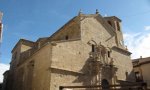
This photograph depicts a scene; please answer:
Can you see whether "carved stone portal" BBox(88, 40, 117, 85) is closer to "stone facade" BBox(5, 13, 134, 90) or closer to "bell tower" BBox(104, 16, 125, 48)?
"stone facade" BBox(5, 13, 134, 90)

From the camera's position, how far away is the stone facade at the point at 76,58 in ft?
57.6

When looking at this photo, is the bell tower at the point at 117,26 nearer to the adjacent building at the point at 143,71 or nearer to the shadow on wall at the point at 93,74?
the adjacent building at the point at 143,71

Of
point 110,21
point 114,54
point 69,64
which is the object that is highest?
point 110,21

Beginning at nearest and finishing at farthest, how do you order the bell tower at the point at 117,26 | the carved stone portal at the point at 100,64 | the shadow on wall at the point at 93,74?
the shadow on wall at the point at 93,74 < the carved stone portal at the point at 100,64 < the bell tower at the point at 117,26

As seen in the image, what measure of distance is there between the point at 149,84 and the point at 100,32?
10.3 metres

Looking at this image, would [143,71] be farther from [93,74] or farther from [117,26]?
[93,74]

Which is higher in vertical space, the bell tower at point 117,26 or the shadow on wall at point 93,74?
the bell tower at point 117,26

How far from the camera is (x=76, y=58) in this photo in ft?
63.2

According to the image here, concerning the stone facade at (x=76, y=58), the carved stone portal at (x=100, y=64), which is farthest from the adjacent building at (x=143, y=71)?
the carved stone portal at (x=100, y=64)

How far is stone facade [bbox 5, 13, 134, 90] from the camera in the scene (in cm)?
1755

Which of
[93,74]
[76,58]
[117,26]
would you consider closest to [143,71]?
[117,26]

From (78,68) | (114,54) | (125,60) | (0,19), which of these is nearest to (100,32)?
(114,54)

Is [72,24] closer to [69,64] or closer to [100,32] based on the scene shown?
[100,32]

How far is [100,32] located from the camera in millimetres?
23984
